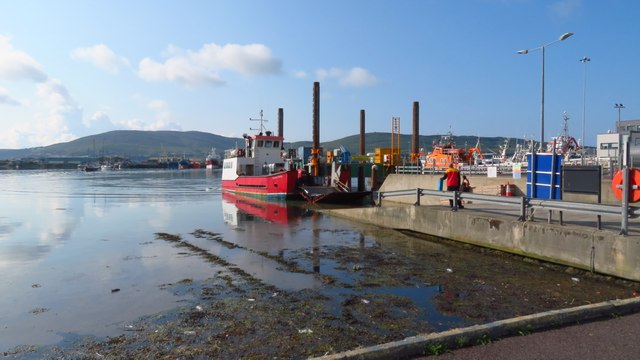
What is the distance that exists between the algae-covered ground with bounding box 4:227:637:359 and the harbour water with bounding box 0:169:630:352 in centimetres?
4

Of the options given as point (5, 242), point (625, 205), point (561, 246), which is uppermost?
point (625, 205)

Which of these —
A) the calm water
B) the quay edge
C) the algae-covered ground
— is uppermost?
the quay edge

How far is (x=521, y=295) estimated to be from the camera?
780 centimetres

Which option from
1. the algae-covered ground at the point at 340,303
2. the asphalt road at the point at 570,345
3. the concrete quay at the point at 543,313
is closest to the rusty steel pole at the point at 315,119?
the concrete quay at the point at 543,313

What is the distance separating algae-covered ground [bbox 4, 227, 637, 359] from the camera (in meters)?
5.82

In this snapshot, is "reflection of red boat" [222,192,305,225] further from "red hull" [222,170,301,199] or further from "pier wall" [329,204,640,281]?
"pier wall" [329,204,640,281]

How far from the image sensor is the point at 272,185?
110 ft

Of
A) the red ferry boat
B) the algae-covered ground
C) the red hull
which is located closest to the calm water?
the algae-covered ground

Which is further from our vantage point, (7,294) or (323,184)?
(323,184)

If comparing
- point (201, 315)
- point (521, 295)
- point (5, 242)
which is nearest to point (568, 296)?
point (521, 295)

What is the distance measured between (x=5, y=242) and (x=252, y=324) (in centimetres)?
1379

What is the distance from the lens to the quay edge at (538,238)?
27.7 feet

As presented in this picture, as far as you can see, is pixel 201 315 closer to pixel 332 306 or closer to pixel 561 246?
pixel 332 306

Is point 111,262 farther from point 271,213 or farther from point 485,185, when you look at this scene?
point 485,185
